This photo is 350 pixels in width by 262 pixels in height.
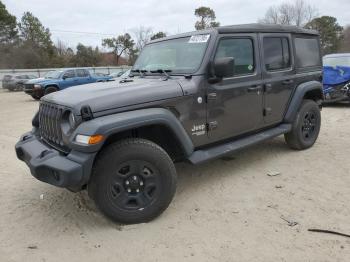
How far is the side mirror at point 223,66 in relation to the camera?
3916 mm

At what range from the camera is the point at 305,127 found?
19.2 feet

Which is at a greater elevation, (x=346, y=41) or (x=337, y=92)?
(x=346, y=41)

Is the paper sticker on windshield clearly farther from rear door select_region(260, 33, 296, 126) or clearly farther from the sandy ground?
the sandy ground

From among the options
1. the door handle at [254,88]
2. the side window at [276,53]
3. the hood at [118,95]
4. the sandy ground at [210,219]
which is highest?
the side window at [276,53]

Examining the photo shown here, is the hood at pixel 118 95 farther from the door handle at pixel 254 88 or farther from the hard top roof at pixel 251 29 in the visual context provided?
the door handle at pixel 254 88

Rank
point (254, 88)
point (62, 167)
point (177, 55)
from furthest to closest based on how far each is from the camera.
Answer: point (254, 88), point (177, 55), point (62, 167)

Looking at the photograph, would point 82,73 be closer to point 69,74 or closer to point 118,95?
point 69,74

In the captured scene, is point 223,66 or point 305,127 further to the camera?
point 305,127

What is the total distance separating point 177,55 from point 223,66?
0.77 m

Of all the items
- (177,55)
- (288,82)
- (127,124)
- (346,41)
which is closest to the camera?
(127,124)

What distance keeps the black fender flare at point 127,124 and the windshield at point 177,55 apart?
2.60 ft

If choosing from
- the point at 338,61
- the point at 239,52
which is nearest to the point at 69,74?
the point at 338,61

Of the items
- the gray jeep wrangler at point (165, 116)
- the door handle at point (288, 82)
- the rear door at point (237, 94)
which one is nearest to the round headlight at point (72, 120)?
the gray jeep wrangler at point (165, 116)

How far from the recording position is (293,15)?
4491cm
